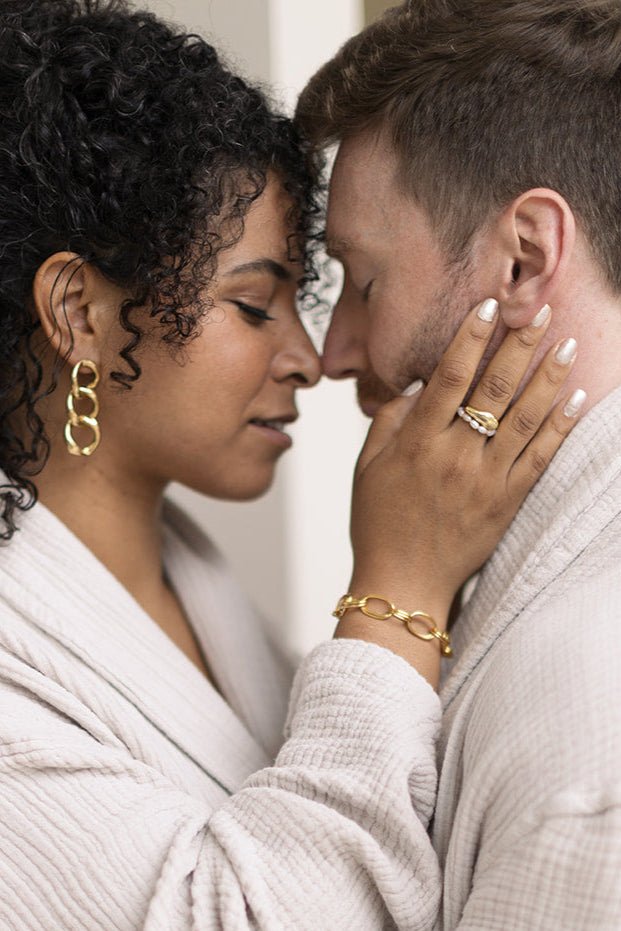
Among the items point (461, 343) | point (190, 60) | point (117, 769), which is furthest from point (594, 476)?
point (190, 60)

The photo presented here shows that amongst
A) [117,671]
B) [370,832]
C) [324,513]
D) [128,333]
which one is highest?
[128,333]

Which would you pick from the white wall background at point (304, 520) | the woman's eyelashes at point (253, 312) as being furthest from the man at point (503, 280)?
the white wall background at point (304, 520)

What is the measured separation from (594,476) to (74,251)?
642mm

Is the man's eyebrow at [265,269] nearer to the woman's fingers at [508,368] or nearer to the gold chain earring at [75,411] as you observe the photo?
the gold chain earring at [75,411]

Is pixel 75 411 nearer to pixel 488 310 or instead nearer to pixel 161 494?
pixel 161 494

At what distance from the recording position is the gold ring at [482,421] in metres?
1.15

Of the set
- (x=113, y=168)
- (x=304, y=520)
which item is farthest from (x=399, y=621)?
(x=304, y=520)

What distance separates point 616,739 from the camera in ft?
2.57

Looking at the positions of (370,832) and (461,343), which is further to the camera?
(461,343)

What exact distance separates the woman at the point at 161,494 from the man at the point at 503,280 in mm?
43

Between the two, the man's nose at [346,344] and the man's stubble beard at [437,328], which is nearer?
the man's stubble beard at [437,328]

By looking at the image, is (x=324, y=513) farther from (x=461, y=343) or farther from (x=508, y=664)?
(x=508, y=664)

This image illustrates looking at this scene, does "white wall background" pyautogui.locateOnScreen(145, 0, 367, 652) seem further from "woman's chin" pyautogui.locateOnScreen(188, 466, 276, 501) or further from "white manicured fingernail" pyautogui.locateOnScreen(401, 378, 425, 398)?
"white manicured fingernail" pyautogui.locateOnScreen(401, 378, 425, 398)

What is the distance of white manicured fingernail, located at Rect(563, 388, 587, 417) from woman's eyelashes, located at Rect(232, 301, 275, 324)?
41cm
